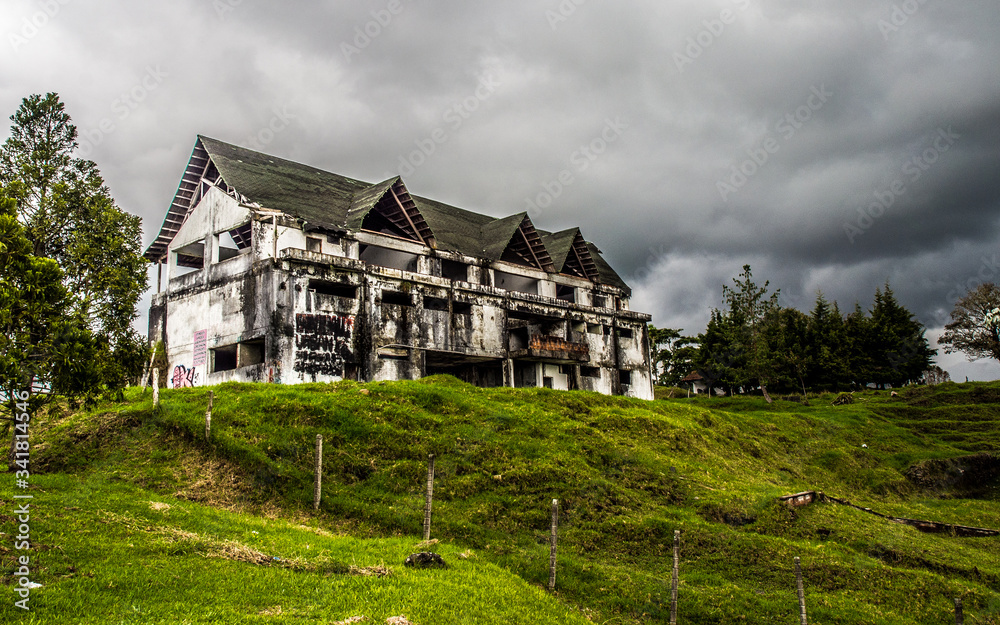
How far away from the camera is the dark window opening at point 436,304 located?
1665 inches

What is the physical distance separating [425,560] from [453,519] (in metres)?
4.25

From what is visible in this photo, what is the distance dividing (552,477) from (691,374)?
5546 centimetres

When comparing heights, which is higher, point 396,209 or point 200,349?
point 396,209

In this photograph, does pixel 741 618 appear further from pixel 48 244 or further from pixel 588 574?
pixel 48 244

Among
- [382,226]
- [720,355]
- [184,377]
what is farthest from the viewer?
[720,355]

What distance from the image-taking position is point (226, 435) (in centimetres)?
2375

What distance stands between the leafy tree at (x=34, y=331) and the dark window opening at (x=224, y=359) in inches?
972

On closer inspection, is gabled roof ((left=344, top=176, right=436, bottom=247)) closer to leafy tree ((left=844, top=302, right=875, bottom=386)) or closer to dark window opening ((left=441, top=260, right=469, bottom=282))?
dark window opening ((left=441, top=260, right=469, bottom=282))

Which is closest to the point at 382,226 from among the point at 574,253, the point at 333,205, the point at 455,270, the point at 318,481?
the point at 333,205

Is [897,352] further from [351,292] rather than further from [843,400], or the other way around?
[351,292]

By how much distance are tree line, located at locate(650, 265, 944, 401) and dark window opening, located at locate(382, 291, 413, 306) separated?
37.5 metres

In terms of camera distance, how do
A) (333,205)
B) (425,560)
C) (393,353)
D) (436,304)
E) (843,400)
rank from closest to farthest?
(425,560) < (393,353) < (436,304) < (333,205) < (843,400)

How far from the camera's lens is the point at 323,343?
3666 centimetres

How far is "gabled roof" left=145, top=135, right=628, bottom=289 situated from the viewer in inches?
1593
